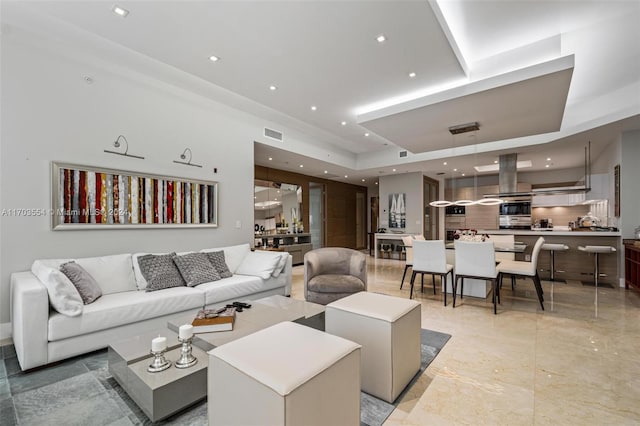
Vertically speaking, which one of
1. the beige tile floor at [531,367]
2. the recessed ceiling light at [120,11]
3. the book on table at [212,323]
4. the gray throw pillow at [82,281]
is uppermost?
the recessed ceiling light at [120,11]

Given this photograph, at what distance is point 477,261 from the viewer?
3.93 m

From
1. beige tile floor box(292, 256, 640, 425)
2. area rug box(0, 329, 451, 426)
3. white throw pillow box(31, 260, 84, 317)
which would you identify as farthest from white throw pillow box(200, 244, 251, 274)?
beige tile floor box(292, 256, 640, 425)

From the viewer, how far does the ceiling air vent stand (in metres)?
5.46

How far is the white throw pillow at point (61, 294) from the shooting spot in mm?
2344

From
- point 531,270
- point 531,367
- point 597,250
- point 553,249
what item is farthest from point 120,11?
point 597,250

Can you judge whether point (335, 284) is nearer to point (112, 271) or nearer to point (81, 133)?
point (112, 271)

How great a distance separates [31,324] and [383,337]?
268cm

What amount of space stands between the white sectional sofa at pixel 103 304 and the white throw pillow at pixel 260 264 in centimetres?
1

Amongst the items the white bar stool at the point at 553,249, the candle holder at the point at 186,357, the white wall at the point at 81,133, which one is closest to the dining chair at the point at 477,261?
the white bar stool at the point at 553,249

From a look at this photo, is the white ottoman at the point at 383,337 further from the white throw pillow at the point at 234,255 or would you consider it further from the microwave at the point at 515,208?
the microwave at the point at 515,208

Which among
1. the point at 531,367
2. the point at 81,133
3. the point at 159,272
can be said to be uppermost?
the point at 81,133

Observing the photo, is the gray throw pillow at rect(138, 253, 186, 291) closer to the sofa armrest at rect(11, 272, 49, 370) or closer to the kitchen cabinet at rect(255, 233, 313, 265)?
the sofa armrest at rect(11, 272, 49, 370)

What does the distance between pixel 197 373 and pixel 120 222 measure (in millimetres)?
2614

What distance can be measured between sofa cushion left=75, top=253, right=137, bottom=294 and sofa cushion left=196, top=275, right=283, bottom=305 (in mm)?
782
